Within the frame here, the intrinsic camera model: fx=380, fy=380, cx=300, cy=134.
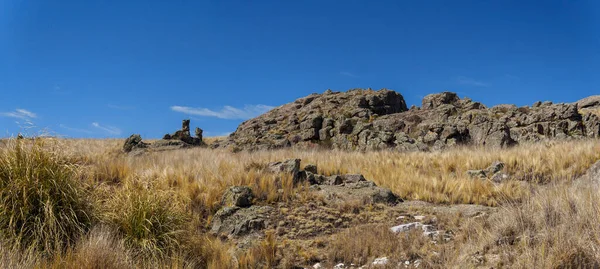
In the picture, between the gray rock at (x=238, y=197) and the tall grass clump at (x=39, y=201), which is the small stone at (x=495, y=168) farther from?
the tall grass clump at (x=39, y=201)

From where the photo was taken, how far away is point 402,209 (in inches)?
311

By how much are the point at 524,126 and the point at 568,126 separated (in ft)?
8.09

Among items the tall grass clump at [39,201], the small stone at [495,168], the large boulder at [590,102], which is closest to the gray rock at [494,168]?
the small stone at [495,168]

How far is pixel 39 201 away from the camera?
525 centimetres

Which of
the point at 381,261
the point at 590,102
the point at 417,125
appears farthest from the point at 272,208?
the point at 590,102

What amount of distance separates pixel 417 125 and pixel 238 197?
77.8ft

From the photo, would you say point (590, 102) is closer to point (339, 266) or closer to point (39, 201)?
point (339, 266)

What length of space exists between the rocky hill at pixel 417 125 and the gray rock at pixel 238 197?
15.9m

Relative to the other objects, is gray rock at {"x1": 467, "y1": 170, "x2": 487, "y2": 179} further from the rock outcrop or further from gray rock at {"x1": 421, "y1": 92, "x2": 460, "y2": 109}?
gray rock at {"x1": 421, "y1": 92, "x2": 460, "y2": 109}

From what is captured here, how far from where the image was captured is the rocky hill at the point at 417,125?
78.2 feet

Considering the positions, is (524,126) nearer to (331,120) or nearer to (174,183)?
(331,120)

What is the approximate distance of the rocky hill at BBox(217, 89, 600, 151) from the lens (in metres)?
Result: 23.8

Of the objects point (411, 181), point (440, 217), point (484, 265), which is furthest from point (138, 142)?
point (484, 265)

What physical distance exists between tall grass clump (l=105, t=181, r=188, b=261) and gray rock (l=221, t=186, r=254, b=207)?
1831 millimetres
